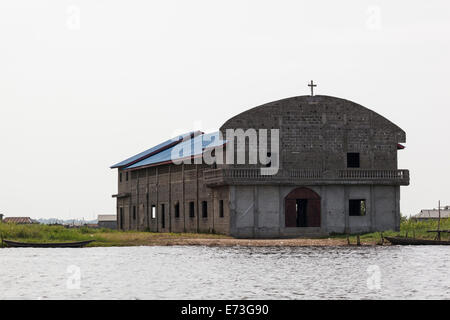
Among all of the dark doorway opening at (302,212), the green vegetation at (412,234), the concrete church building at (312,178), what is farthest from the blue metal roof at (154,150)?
the green vegetation at (412,234)

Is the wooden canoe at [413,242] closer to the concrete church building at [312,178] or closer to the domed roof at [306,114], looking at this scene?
the concrete church building at [312,178]

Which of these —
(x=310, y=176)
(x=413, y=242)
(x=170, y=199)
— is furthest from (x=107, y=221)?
(x=413, y=242)

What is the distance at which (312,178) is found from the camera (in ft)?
203

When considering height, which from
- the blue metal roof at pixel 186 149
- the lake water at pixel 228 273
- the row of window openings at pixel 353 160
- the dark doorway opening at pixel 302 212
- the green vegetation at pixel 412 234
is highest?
the blue metal roof at pixel 186 149

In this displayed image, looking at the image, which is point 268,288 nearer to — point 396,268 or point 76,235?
point 396,268

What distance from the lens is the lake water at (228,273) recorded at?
109ft

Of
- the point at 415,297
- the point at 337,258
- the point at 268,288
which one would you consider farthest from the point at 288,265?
the point at 415,297

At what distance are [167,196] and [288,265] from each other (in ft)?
105

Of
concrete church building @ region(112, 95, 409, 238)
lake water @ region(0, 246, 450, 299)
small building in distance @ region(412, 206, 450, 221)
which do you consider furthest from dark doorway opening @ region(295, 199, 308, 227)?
small building in distance @ region(412, 206, 450, 221)

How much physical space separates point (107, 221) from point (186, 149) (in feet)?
163

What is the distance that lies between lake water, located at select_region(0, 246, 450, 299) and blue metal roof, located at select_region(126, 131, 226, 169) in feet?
Result: 42.2

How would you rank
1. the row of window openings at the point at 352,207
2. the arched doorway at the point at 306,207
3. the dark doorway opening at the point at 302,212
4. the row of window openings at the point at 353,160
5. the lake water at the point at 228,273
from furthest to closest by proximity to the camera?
1. the row of window openings at the point at 353,160
2. the row of window openings at the point at 352,207
3. the dark doorway opening at the point at 302,212
4. the arched doorway at the point at 306,207
5. the lake water at the point at 228,273

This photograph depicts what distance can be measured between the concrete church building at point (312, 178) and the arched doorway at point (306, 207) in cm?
7

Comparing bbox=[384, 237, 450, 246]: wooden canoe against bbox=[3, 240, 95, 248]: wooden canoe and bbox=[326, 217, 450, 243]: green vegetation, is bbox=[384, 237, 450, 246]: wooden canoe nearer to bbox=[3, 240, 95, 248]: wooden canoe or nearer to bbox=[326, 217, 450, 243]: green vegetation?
bbox=[326, 217, 450, 243]: green vegetation
